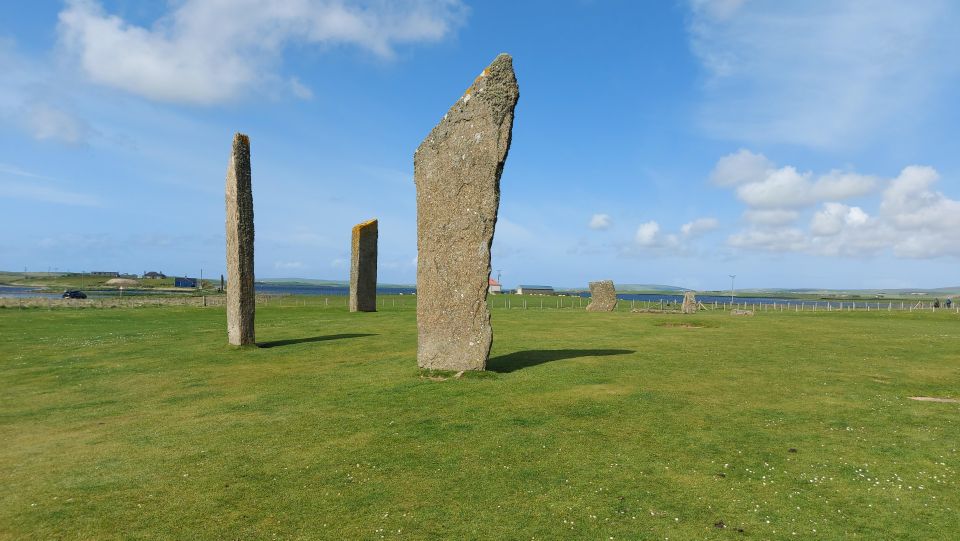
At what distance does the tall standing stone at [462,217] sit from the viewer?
41.5 feet

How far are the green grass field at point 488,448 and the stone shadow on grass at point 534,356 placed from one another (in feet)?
0.49

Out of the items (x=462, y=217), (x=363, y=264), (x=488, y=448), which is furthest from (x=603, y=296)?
(x=488, y=448)

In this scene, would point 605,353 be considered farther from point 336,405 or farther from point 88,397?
point 88,397

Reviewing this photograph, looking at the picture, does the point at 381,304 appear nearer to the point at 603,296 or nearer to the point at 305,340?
the point at 603,296

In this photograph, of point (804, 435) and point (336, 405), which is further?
point (336, 405)

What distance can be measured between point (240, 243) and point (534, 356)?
10.3m

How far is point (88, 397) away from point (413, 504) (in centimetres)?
933

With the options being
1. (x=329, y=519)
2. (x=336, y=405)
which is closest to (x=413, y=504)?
(x=329, y=519)

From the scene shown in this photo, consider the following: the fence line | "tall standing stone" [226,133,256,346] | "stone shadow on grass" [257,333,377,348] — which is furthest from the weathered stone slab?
"tall standing stone" [226,133,256,346]

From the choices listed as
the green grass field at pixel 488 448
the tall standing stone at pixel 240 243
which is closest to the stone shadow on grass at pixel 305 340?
the tall standing stone at pixel 240 243

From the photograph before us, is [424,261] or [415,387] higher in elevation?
[424,261]

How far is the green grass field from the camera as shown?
5.67 metres

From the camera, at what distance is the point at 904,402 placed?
9977 millimetres

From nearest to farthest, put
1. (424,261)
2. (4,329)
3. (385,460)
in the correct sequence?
1. (385,460)
2. (424,261)
3. (4,329)
